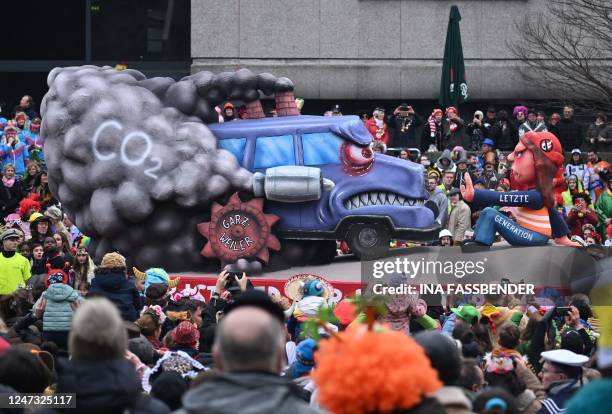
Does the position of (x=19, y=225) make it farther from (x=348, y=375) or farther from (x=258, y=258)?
(x=348, y=375)

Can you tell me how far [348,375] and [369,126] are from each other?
20.1 metres

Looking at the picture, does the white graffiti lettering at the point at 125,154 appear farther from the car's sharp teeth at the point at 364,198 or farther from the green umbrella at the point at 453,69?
the green umbrella at the point at 453,69

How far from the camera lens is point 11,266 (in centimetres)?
1577

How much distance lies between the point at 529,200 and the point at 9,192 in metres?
9.23

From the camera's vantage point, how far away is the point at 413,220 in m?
18.6

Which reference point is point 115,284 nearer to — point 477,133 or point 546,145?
point 546,145

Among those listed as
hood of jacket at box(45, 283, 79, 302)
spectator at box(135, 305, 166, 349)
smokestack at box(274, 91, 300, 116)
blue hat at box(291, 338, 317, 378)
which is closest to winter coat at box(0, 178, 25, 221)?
smokestack at box(274, 91, 300, 116)

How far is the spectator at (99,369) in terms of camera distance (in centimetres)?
582

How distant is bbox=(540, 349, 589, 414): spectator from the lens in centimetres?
847

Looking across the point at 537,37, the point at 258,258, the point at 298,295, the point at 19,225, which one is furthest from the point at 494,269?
the point at 537,37

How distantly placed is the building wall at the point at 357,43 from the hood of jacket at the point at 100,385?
2585 cm

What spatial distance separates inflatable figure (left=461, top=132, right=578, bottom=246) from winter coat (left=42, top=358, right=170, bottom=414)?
35.5 feet

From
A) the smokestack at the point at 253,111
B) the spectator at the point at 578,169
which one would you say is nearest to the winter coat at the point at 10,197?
the smokestack at the point at 253,111

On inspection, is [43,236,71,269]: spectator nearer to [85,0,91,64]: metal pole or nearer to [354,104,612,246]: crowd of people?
[354,104,612,246]: crowd of people
